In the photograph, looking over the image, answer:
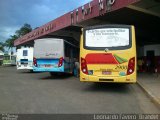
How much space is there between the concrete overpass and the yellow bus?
5.62 metres

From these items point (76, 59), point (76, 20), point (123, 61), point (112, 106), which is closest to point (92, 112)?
point (112, 106)

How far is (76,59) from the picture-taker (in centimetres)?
2641

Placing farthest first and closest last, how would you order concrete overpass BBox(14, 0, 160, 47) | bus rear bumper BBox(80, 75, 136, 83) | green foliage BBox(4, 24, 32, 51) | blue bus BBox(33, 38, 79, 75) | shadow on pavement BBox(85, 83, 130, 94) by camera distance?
green foliage BBox(4, 24, 32, 51), blue bus BBox(33, 38, 79, 75), concrete overpass BBox(14, 0, 160, 47), shadow on pavement BBox(85, 83, 130, 94), bus rear bumper BBox(80, 75, 136, 83)

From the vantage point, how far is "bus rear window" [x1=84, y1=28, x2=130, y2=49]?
13.4 m

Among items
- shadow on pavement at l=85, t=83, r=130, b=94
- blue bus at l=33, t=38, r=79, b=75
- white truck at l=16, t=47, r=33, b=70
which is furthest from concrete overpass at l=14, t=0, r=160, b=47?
shadow on pavement at l=85, t=83, r=130, b=94

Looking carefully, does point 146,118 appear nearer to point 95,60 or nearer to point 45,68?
point 95,60

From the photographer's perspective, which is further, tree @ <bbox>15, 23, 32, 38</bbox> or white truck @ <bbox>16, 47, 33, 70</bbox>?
tree @ <bbox>15, 23, 32, 38</bbox>

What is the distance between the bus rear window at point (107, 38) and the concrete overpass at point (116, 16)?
556 centimetres

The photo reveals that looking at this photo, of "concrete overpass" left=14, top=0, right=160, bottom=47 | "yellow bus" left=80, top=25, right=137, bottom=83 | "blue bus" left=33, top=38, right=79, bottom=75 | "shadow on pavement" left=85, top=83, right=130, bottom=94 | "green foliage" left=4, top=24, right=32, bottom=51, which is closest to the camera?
"yellow bus" left=80, top=25, right=137, bottom=83

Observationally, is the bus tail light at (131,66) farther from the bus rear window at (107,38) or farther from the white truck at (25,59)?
the white truck at (25,59)

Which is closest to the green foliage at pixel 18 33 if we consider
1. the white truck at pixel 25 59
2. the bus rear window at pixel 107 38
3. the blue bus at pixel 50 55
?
the white truck at pixel 25 59

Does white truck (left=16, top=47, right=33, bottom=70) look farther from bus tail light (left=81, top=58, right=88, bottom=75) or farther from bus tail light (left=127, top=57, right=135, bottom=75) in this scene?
bus tail light (left=127, top=57, right=135, bottom=75)

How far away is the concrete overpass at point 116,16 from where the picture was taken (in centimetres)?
2025

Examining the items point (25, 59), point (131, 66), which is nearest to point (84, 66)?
point (131, 66)
